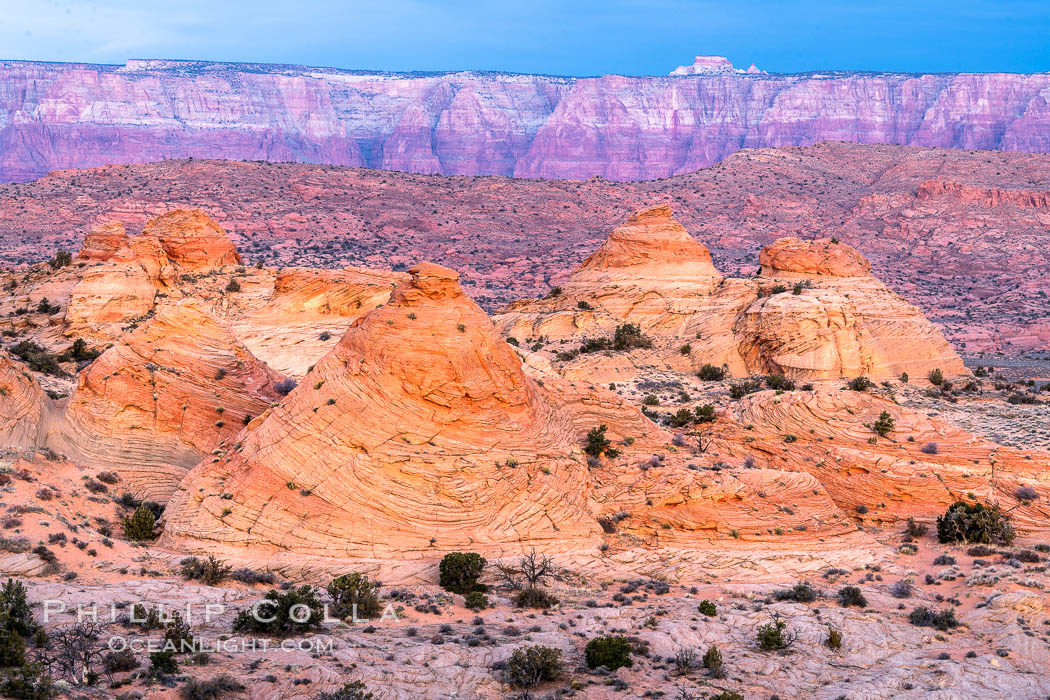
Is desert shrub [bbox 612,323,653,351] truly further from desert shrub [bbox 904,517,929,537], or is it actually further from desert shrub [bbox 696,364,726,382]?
desert shrub [bbox 904,517,929,537]

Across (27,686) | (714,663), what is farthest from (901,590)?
(27,686)

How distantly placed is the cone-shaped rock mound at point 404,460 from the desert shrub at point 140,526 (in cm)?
39

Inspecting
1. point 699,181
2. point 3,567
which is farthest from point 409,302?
point 699,181

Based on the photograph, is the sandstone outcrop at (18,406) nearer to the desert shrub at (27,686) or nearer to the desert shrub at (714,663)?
the desert shrub at (27,686)

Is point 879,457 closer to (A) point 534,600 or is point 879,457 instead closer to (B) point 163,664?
(A) point 534,600

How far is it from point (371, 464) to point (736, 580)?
8252mm

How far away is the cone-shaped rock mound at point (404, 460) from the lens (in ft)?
57.9

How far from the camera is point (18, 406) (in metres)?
21.6

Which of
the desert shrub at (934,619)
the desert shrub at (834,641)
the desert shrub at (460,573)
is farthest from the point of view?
the desert shrub at (460,573)

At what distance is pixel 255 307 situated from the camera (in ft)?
134

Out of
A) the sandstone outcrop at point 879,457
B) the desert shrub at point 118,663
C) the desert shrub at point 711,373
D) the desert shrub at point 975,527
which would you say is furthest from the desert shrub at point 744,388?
the desert shrub at point 118,663

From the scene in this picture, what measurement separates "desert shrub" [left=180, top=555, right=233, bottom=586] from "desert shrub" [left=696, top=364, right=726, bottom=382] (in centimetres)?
2593

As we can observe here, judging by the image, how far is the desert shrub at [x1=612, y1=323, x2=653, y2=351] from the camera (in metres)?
40.3

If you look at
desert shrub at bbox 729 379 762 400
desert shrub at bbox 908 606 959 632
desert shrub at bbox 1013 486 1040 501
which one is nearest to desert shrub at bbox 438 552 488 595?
desert shrub at bbox 908 606 959 632
